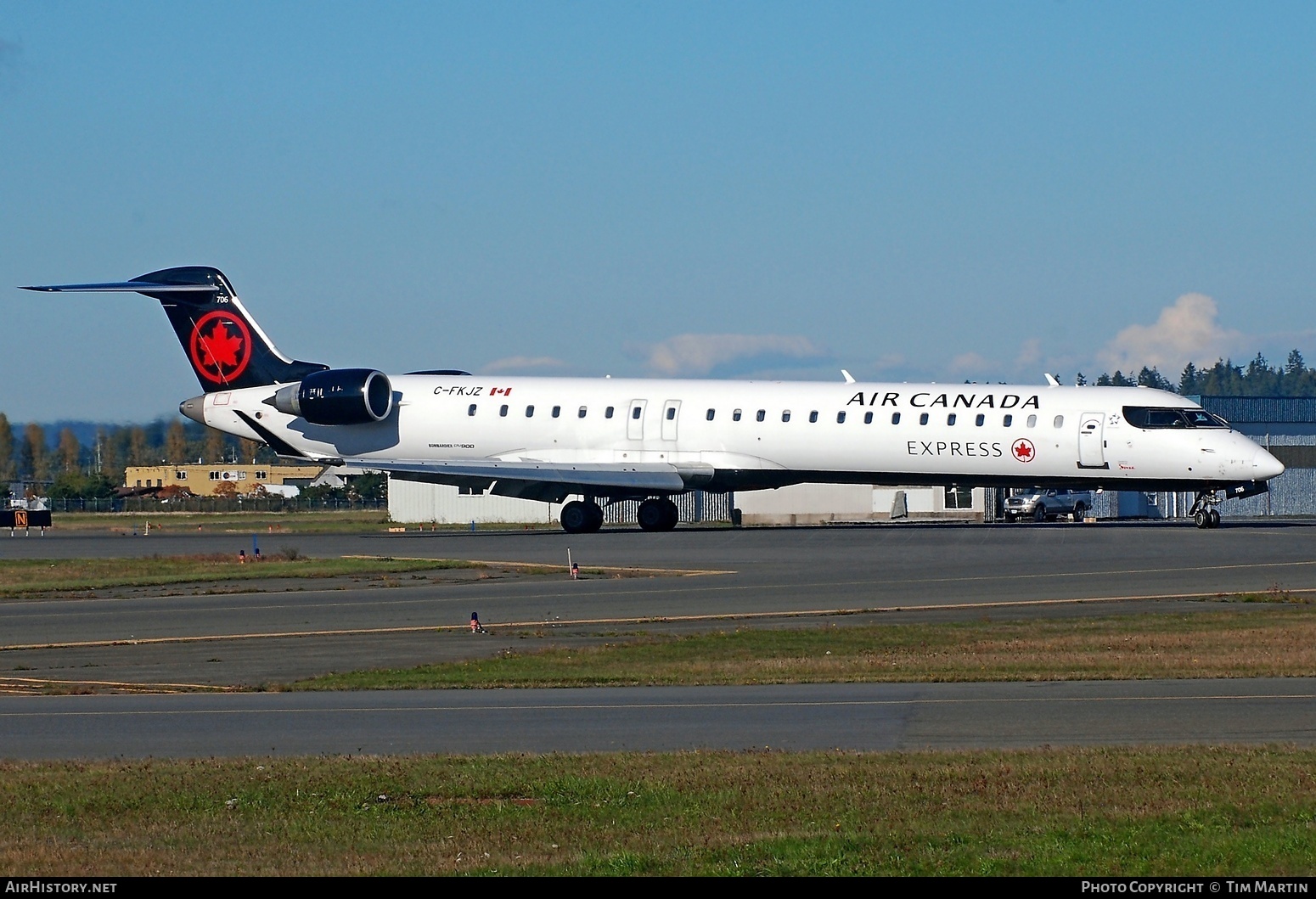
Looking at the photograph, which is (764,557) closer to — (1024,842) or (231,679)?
(231,679)

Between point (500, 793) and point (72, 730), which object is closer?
point (500, 793)

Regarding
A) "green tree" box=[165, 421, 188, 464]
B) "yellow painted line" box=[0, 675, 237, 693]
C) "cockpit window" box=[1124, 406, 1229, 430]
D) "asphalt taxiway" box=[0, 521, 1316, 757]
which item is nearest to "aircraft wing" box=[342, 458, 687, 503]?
"asphalt taxiway" box=[0, 521, 1316, 757]

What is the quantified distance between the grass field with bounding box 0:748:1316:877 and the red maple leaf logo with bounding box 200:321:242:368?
1525 inches

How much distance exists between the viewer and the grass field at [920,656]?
669 inches

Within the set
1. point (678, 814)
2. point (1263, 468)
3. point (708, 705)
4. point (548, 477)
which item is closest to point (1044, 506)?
point (1263, 468)

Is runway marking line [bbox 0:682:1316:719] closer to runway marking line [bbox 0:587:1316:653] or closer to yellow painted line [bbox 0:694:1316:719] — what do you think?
yellow painted line [bbox 0:694:1316:719]

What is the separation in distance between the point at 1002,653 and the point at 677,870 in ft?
36.6

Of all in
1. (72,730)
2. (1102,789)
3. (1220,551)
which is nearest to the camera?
(1102,789)

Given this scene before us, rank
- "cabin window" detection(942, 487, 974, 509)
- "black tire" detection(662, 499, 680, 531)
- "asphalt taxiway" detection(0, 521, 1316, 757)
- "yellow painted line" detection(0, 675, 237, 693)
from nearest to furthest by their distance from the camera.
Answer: "asphalt taxiway" detection(0, 521, 1316, 757)
"yellow painted line" detection(0, 675, 237, 693)
"black tire" detection(662, 499, 680, 531)
"cabin window" detection(942, 487, 974, 509)

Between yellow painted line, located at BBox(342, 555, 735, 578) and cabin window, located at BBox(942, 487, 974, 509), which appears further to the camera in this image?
cabin window, located at BBox(942, 487, 974, 509)

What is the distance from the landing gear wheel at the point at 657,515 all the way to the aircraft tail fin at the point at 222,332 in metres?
11.4

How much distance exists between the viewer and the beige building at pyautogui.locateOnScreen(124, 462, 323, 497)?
140 metres

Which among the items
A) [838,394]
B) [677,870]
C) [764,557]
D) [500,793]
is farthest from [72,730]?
[838,394]

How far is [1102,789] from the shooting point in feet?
33.2
